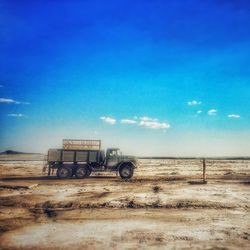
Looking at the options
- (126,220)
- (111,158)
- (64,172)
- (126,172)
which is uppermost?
(111,158)

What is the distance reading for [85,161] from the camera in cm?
2342

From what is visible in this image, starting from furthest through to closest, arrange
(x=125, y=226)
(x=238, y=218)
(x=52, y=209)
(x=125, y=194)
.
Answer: (x=125, y=194), (x=52, y=209), (x=238, y=218), (x=125, y=226)

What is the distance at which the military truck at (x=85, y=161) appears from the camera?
2331 cm

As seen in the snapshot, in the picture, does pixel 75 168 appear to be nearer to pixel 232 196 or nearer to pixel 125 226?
pixel 232 196

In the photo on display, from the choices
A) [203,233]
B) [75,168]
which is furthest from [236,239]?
[75,168]

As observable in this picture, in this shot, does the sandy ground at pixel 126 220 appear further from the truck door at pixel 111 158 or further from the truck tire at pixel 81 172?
the truck tire at pixel 81 172

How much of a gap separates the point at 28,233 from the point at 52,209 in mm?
2998

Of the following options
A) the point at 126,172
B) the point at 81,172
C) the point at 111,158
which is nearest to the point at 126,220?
the point at 126,172

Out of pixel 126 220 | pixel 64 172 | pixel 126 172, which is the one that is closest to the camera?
pixel 126 220

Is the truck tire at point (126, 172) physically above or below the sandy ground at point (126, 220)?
above

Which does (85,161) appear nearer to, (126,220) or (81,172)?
(81,172)

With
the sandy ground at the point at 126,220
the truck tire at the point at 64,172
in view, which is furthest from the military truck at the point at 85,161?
the sandy ground at the point at 126,220

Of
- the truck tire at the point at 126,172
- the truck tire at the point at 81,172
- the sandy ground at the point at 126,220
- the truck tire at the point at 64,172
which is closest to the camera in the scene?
the sandy ground at the point at 126,220

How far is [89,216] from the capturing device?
1023 centimetres
